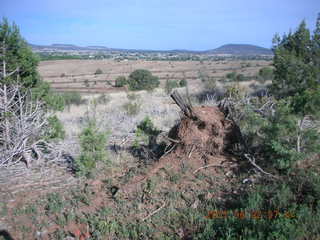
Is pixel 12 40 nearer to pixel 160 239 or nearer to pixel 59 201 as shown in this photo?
pixel 59 201

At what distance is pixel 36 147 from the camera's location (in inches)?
233

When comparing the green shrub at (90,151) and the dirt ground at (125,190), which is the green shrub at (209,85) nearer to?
the dirt ground at (125,190)

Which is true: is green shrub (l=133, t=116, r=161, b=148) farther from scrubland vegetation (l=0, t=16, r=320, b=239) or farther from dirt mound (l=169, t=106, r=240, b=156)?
dirt mound (l=169, t=106, r=240, b=156)

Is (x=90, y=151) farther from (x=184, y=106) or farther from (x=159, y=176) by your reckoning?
(x=184, y=106)

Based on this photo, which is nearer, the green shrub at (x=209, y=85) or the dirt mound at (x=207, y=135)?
the dirt mound at (x=207, y=135)

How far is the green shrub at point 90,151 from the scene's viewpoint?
4.96 m

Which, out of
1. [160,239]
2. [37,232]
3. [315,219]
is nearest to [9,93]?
[37,232]

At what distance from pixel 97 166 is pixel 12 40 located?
11.1ft
